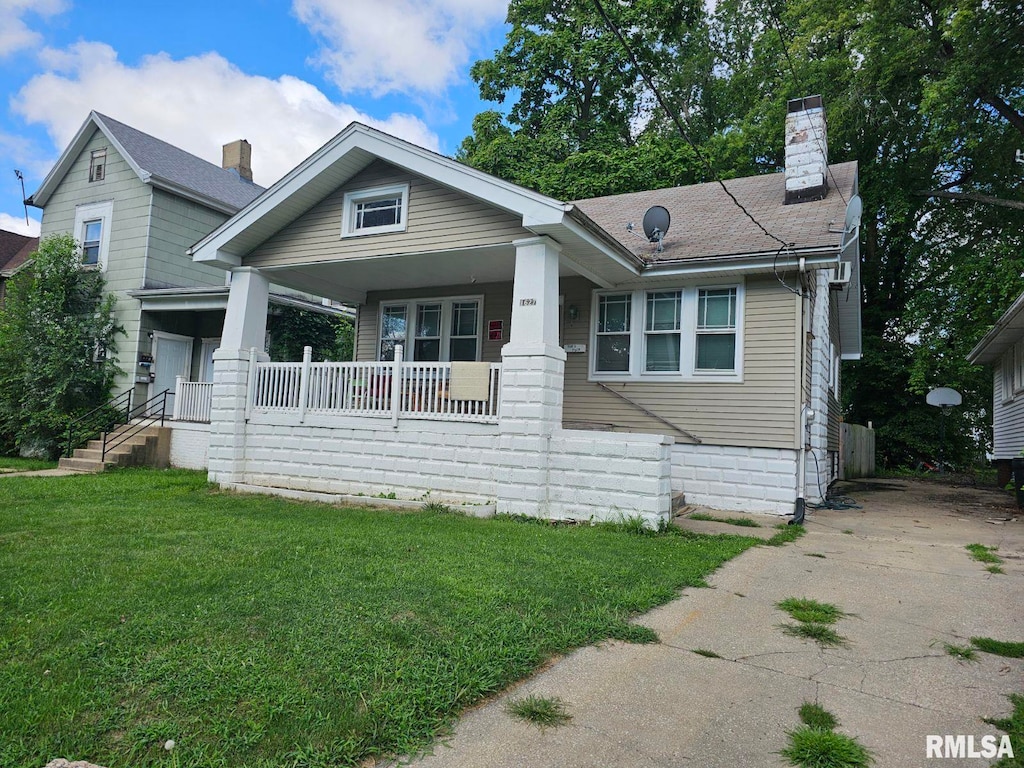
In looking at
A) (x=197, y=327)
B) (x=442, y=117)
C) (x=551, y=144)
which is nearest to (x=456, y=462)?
(x=442, y=117)

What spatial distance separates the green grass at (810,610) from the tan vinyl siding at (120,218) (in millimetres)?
15265

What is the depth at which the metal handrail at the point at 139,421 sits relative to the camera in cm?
1293

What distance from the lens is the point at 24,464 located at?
43.7 ft

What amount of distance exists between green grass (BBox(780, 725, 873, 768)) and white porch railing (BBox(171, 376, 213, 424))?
1321cm

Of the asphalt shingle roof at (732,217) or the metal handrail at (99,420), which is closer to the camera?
the asphalt shingle roof at (732,217)

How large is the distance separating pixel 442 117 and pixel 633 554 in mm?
10056

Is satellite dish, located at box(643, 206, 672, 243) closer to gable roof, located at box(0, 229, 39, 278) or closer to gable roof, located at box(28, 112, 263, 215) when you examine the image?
gable roof, located at box(28, 112, 263, 215)

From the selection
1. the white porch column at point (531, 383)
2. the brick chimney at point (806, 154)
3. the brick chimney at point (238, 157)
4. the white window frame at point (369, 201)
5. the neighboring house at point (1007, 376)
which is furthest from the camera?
the brick chimney at point (238, 157)

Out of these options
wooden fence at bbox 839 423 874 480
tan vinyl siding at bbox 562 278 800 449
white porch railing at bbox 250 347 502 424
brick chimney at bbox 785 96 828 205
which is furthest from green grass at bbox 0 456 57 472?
wooden fence at bbox 839 423 874 480

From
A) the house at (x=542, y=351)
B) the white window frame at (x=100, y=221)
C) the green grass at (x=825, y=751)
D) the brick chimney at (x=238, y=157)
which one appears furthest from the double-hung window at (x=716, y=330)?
the brick chimney at (x=238, y=157)

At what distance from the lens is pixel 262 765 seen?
7.29ft

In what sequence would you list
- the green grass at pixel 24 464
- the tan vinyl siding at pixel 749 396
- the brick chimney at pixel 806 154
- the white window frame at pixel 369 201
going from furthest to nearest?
the green grass at pixel 24 464 < the brick chimney at pixel 806 154 < the white window frame at pixel 369 201 < the tan vinyl siding at pixel 749 396

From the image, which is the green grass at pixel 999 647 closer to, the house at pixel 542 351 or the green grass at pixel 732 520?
the house at pixel 542 351

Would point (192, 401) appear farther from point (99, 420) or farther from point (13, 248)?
point (13, 248)
